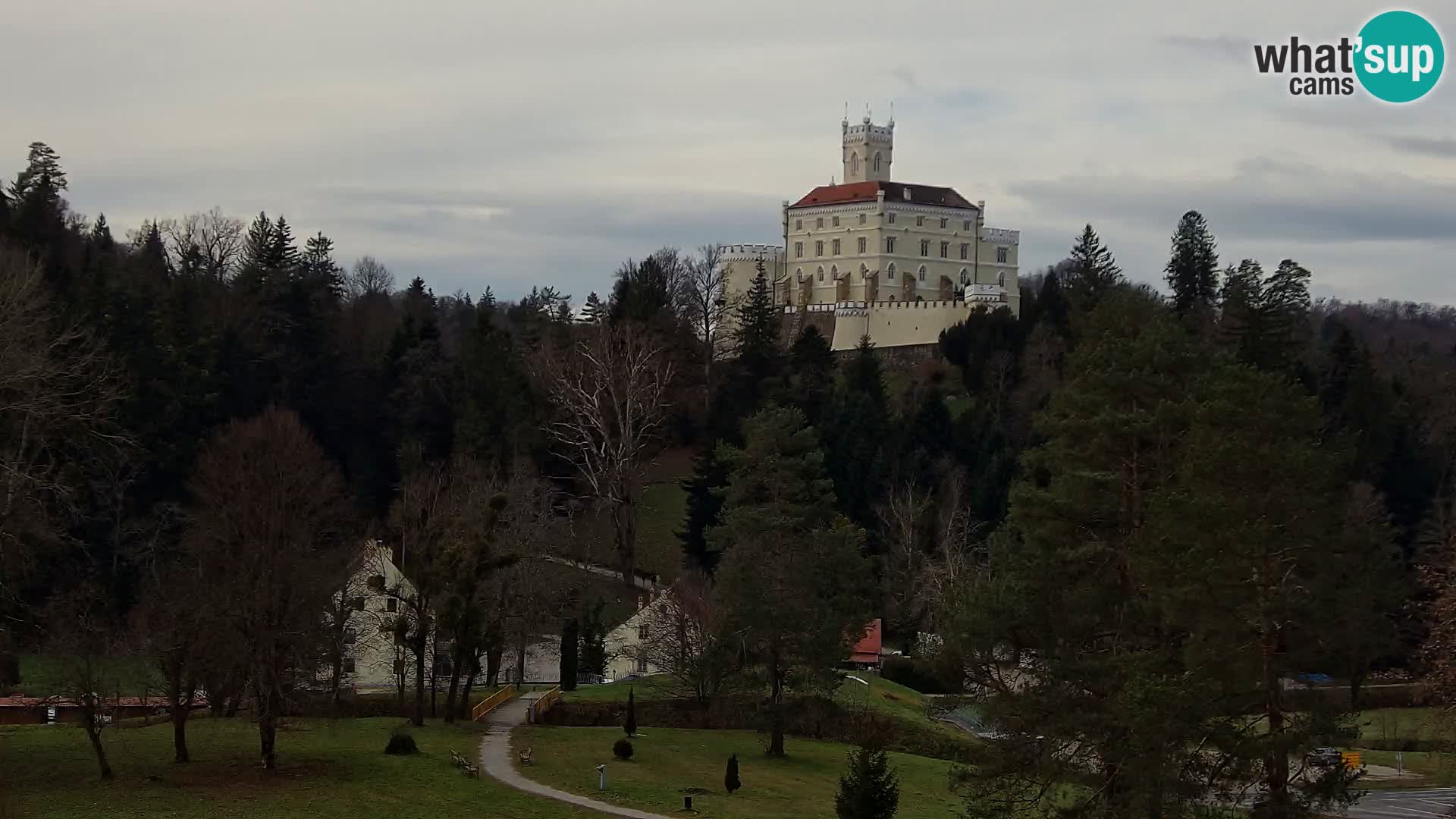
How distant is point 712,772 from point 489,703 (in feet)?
31.2

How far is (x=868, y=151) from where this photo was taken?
126 m

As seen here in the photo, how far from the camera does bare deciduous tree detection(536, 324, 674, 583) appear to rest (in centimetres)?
6731

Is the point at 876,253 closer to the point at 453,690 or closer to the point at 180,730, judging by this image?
the point at 453,690

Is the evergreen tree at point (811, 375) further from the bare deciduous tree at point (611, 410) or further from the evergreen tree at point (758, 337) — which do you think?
the bare deciduous tree at point (611, 410)

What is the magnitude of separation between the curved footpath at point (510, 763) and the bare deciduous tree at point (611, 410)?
65.3 ft

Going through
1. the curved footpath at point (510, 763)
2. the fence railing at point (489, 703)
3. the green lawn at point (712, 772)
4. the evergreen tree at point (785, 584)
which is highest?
the evergreen tree at point (785, 584)

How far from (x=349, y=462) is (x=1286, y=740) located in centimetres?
5517

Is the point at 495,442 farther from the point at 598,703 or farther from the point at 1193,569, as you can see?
the point at 1193,569

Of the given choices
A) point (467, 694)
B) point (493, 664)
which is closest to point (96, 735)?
point (467, 694)

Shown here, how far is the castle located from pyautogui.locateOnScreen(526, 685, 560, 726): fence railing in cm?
6790

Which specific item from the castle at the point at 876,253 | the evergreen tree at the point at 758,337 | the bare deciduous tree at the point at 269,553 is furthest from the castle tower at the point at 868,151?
the bare deciduous tree at the point at 269,553

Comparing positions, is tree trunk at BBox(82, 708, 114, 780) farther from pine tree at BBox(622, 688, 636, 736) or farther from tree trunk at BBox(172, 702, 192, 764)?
pine tree at BBox(622, 688, 636, 736)

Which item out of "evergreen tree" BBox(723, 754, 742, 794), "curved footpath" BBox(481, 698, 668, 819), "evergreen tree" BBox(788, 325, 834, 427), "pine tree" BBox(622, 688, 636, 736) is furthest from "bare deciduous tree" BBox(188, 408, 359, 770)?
"evergreen tree" BBox(788, 325, 834, 427)

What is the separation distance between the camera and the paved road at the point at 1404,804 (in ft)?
130
